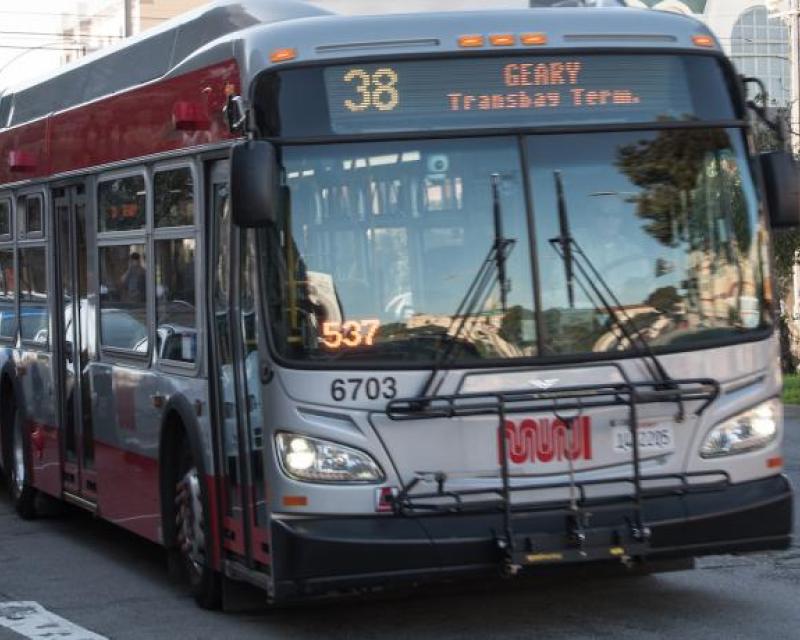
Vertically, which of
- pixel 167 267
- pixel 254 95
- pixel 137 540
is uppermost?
pixel 254 95

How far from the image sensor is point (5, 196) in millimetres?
14797

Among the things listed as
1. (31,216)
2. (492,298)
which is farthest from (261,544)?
(31,216)

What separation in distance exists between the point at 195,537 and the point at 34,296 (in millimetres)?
4441

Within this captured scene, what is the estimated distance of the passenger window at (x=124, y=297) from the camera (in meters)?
10.8

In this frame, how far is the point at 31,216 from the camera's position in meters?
13.9

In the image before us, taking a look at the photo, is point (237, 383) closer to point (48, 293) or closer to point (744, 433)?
point (744, 433)

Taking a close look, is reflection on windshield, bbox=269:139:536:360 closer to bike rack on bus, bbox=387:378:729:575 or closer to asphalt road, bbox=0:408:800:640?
bike rack on bus, bbox=387:378:729:575

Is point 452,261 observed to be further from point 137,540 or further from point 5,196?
point 5,196

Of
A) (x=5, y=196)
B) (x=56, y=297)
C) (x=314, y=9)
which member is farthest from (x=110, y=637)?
(x=5, y=196)

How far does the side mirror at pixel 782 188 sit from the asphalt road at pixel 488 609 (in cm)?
189

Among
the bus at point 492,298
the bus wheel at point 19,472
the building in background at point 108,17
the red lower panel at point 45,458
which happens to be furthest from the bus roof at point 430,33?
the building in background at point 108,17

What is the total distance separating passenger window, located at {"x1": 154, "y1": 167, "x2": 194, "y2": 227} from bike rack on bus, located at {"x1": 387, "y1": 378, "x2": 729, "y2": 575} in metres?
2.13

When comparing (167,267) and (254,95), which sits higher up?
(254,95)

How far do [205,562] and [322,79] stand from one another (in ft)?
8.92
